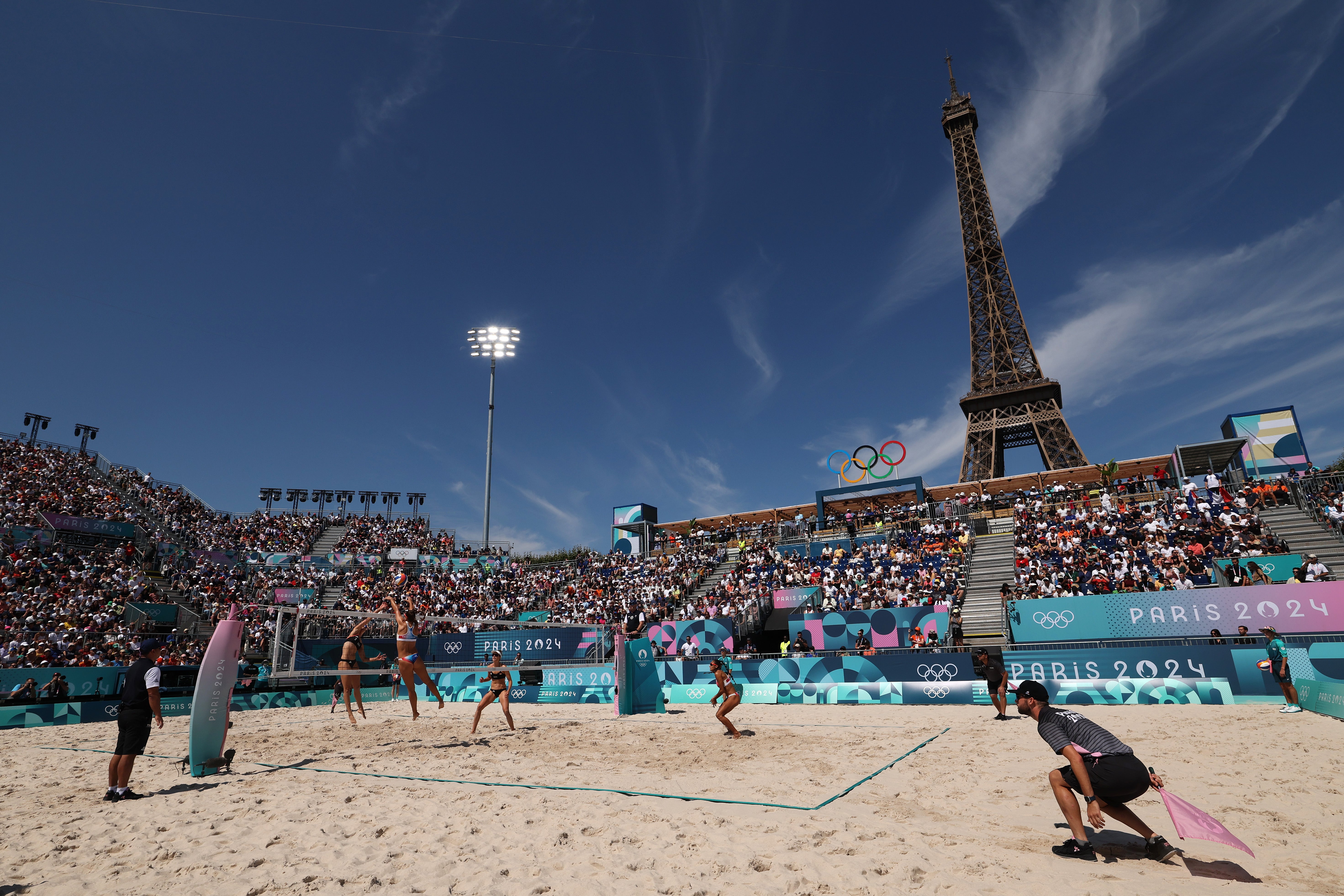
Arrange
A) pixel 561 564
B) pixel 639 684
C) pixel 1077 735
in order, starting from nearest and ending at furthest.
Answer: pixel 1077 735 < pixel 639 684 < pixel 561 564

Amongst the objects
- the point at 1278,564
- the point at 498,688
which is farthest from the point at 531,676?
the point at 1278,564

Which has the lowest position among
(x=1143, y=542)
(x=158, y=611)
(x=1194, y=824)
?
(x=1194, y=824)

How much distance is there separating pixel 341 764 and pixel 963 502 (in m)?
28.0

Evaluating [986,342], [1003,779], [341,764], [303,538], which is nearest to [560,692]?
Answer: [341,764]

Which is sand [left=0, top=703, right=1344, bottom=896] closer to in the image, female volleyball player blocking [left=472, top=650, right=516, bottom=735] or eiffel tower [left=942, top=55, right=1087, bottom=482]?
female volleyball player blocking [left=472, top=650, right=516, bottom=735]

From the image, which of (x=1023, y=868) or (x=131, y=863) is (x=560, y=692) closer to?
(x=131, y=863)

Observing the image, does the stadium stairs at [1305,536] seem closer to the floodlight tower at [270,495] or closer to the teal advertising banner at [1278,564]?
the teal advertising banner at [1278,564]

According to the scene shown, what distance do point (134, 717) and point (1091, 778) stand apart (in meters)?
9.50

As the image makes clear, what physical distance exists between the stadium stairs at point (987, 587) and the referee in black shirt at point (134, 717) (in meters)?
20.0

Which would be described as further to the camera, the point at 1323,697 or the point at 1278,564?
the point at 1278,564

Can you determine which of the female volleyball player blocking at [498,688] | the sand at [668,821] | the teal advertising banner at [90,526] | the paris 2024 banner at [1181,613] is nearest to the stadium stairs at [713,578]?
the paris 2024 banner at [1181,613]

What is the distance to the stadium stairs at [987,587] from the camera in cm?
2180

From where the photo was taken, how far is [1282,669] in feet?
45.2

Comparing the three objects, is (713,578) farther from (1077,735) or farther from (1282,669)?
(1077,735)
